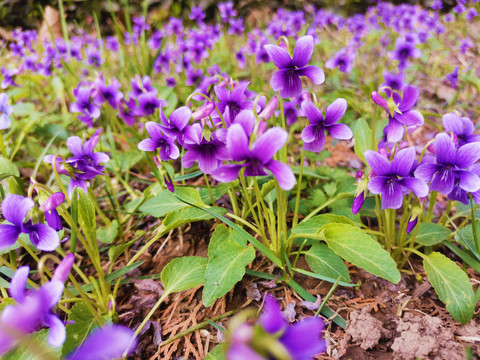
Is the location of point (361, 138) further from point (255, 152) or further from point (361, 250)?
point (255, 152)

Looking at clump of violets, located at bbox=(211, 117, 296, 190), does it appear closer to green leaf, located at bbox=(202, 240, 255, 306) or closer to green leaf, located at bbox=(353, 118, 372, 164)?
green leaf, located at bbox=(202, 240, 255, 306)

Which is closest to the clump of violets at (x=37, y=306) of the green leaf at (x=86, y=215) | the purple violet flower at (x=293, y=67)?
the green leaf at (x=86, y=215)

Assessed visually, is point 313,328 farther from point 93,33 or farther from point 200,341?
point 93,33

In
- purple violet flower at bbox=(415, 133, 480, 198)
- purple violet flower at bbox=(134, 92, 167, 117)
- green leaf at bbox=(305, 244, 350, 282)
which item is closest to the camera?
purple violet flower at bbox=(415, 133, 480, 198)

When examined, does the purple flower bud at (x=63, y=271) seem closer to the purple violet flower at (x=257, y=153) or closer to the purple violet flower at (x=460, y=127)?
the purple violet flower at (x=257, y=153)

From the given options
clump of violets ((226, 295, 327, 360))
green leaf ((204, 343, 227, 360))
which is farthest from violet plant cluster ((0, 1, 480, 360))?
green leaf ((204, 343, 227, 360))

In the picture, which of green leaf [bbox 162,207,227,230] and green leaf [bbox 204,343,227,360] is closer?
green leaf [bbox 204,343,227,360]
